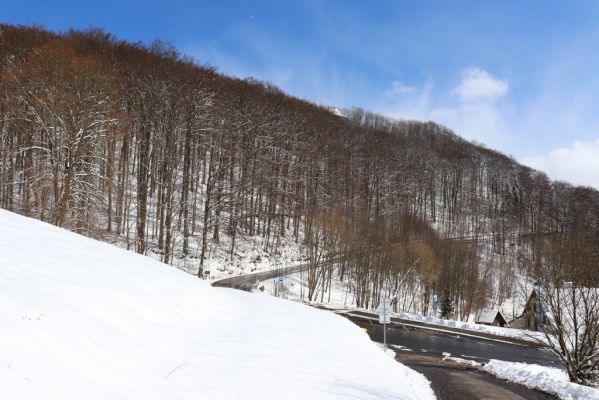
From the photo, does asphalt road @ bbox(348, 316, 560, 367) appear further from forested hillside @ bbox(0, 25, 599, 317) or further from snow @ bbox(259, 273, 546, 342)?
forested hillside @ bbox(0, 25, 599, 317)

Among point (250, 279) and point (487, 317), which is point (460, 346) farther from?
point (487, 317)

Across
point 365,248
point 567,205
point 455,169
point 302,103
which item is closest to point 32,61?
point 365,248

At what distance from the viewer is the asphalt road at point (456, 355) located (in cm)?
1381

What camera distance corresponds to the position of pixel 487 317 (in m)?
52.8

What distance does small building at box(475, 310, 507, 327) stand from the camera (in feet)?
171

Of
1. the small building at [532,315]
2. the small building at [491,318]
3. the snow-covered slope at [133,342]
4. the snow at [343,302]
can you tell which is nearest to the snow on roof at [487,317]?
the small building at [491,318]

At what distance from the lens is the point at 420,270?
4881cm

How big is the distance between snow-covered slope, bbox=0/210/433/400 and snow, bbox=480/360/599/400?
5410 mm

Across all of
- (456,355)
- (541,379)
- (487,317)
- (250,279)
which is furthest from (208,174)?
(541,379)

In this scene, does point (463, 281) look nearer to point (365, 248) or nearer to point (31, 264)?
point (365, 248)

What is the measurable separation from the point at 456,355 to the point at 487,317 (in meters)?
36.0

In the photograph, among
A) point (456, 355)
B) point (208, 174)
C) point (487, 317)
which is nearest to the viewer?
point (456, 355)

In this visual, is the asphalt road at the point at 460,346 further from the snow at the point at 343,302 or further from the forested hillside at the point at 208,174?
the forested hillside at the point at 208,174

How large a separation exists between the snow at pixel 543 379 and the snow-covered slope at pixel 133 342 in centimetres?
541
